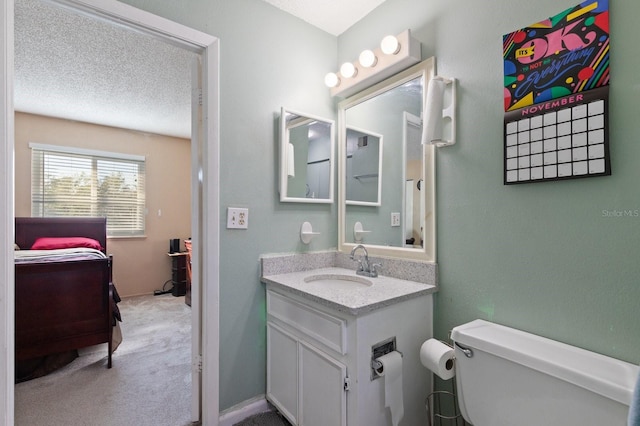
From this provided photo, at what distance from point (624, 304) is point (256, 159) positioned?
163 centimetres

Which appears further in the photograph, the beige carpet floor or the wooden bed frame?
the wooden bed frame

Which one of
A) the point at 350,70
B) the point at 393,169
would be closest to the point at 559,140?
the point at 393,169

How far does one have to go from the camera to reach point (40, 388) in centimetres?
201

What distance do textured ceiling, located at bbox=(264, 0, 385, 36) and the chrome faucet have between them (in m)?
1.40

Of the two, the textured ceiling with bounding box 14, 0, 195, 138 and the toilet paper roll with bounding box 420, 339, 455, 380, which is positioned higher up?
the textured ceiling with bounding box 14, 0, 195, 138

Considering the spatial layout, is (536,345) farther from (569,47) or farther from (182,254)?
(182,254)

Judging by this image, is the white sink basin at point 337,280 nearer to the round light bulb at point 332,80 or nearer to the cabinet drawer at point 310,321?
the cabinet drawer at point 310,321

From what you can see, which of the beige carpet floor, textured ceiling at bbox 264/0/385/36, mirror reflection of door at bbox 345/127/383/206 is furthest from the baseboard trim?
textured ceiling at bbox 264/0/385/36

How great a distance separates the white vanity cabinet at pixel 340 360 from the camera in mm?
1174

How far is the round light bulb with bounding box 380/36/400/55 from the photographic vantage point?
150cm

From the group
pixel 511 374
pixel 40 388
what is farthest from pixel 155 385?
pixel 511 374

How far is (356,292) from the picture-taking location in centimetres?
135

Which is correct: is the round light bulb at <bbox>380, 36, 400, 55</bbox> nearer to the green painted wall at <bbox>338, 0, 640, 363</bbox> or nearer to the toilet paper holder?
the green painted wall at <bbox>338, 0, 640, 363</bbox>

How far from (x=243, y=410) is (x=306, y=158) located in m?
1.47
